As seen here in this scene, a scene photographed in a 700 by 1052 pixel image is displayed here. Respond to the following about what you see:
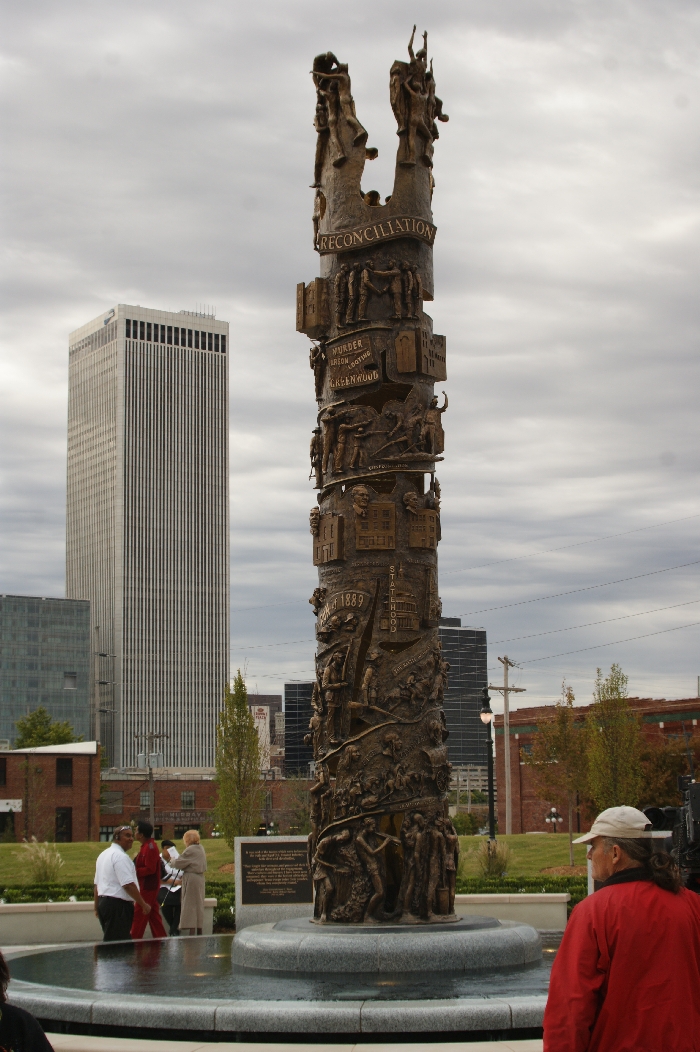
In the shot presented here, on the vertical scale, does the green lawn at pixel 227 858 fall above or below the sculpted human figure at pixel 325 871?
below

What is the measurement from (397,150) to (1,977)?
1447 centimetres

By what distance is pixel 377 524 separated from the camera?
16.5 meters

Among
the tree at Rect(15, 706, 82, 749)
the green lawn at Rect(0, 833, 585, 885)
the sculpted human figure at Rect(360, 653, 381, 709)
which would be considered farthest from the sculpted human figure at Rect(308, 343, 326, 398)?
the tree at Rect(15, 706, 82, 749)

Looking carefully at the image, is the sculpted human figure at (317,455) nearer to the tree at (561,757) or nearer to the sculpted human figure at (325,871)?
the sculpted human figure at (325,871)

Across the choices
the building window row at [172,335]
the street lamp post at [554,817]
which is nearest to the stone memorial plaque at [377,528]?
the street lamp post at [554,817]

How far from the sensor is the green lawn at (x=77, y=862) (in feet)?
126

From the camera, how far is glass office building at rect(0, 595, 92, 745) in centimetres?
16100

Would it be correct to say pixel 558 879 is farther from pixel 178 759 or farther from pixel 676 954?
pixel 178 759

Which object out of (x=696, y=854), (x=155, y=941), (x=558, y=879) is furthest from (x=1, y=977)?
(x=558, y=879)

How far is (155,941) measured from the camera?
17.5 metres

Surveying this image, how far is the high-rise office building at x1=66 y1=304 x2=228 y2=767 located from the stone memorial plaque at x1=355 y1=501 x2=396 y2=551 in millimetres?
166584

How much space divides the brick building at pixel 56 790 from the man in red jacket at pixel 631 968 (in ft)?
247

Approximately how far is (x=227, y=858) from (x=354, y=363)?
29.3 m

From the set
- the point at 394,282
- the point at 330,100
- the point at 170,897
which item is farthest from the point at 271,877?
the point at 330,100
